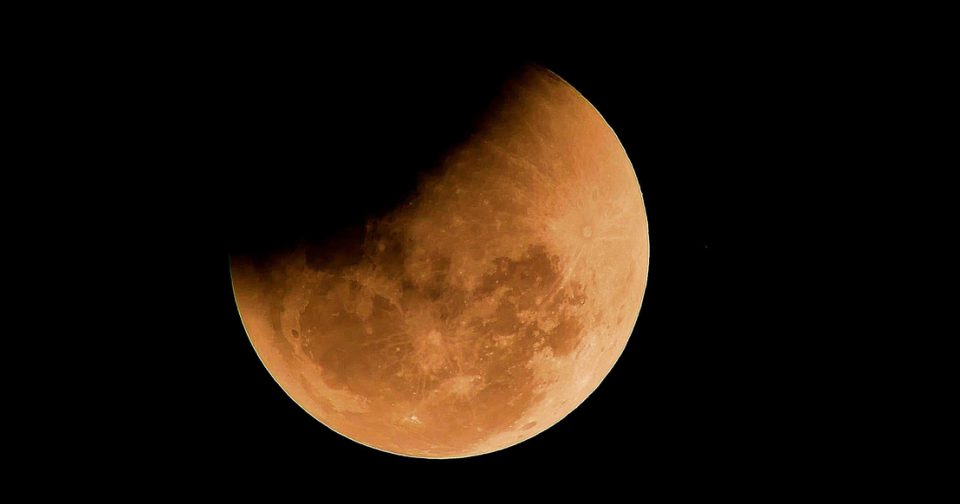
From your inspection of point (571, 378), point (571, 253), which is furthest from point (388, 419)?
point (571, 253)

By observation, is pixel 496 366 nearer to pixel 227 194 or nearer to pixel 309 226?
pixel 309 226

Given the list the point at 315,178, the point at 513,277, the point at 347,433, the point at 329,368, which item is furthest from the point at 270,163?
the point at 347,433

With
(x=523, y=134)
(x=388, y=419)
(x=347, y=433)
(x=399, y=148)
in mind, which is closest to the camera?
(x=399, y=148)

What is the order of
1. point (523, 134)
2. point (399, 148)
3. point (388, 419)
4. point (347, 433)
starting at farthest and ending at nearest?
point (347, 433)
point (388, 419)
point (523, 134)
point (399, 148)

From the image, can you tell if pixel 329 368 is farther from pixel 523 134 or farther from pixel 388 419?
pixel 523 134

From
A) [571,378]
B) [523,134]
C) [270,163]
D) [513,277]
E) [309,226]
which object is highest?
[523,134]

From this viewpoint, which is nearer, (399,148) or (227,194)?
(399,148)

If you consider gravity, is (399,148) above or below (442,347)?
above
